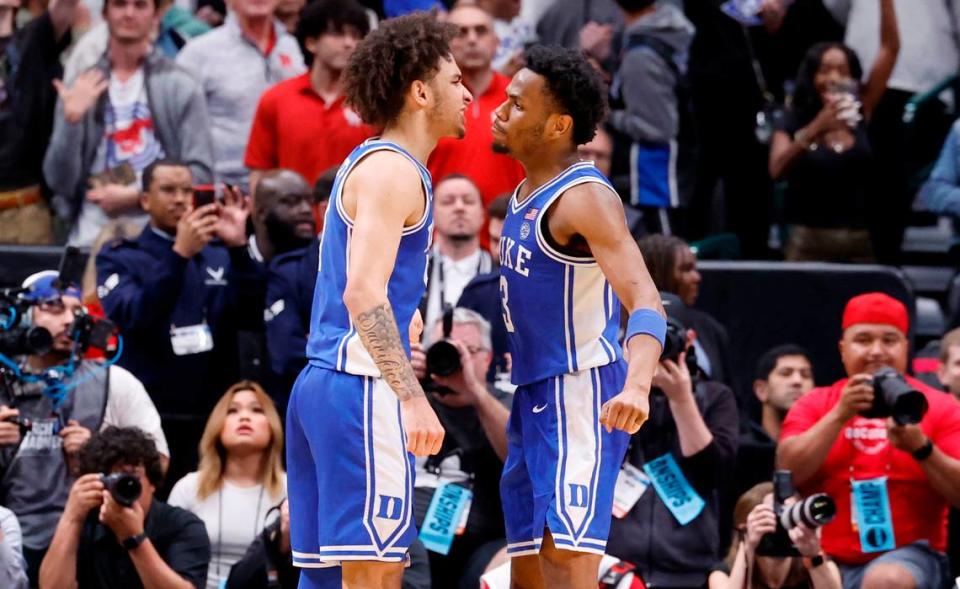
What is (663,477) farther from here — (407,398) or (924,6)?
(924,6)

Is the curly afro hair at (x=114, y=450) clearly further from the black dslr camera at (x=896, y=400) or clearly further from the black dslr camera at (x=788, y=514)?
the black dslr camera at (x=896, y=400)

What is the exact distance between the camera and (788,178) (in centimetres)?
947

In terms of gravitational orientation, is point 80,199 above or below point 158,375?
above

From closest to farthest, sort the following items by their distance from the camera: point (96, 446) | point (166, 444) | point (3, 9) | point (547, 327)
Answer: point (547, 327)
point (96, 446)
point (166, 444)
point (3, 9)

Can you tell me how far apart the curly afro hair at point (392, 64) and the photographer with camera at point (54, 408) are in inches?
100

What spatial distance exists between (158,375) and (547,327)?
3250 mm

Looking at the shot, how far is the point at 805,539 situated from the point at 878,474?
823 millimetres

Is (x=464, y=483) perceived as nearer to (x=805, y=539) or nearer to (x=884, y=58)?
(x=805, y=539)

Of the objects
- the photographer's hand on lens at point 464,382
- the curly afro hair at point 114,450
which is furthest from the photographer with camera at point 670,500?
the curly afro hair at point 114,450

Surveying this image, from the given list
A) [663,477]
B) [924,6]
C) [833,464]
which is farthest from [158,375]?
[924,6]

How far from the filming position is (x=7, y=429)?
22.4 ft

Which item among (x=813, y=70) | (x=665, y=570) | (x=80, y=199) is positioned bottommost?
(x=665, y=570)

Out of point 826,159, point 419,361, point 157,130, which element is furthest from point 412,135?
point 826,159

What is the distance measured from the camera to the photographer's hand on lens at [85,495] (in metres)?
6.80
